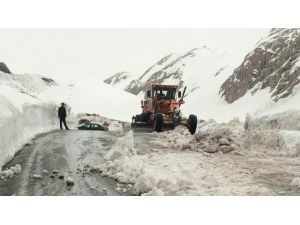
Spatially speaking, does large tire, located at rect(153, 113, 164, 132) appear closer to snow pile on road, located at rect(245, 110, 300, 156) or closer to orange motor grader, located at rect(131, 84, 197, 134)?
orange motor grader, located at rect(131, 84, 197, 134)

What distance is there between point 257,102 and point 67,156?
4817cm

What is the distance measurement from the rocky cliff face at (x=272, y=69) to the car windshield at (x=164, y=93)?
2670cm

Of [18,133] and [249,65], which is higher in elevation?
[249,65]

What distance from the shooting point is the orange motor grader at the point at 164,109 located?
2264 cm

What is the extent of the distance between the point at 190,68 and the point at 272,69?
54982mm

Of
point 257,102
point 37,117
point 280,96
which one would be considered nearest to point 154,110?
point 37,117

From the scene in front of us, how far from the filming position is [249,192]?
373 inches

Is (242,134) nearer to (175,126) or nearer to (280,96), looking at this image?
(175,126)

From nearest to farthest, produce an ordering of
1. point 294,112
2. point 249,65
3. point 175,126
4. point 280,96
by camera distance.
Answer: point 294,112
point 175,126
point 280,96
point 249,65

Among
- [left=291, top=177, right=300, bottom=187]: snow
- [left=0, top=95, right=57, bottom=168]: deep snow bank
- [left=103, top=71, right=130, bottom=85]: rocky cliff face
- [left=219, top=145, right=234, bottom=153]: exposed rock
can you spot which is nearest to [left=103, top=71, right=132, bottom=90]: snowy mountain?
[left=103, top=71, right=130, bottom=85]: rocky cliff face

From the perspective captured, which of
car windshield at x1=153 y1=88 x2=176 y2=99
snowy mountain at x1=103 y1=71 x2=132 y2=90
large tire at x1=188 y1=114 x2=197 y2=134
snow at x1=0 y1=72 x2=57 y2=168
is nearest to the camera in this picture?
snow at x1=0 y1=72 x2=57 y2=168

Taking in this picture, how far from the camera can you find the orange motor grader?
891 inches

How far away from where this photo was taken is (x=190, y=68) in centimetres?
11650

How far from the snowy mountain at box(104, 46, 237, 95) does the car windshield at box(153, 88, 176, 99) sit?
2739 inches
